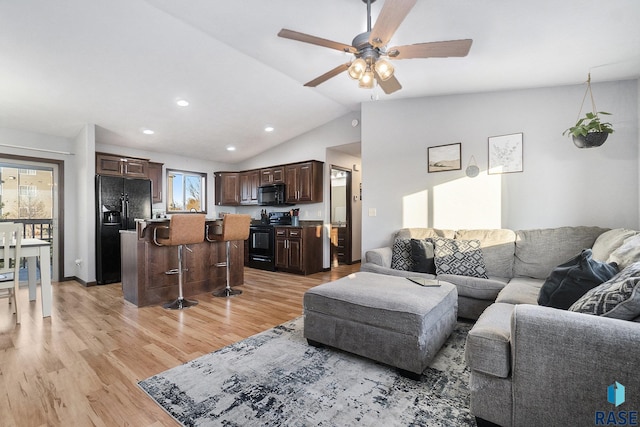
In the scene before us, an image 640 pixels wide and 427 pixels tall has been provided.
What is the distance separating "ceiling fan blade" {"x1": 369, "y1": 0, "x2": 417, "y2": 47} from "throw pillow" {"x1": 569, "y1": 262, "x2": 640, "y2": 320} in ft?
5.82

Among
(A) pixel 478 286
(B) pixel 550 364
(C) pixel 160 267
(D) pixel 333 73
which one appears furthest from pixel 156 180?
(B) pixel 550 364

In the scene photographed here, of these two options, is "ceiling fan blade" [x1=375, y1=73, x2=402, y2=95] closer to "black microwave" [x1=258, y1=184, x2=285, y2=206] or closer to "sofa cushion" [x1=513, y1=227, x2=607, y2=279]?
"sofa cushion" [x1=513, y1=227, x2=607, y2=279]

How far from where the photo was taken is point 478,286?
9.16ft

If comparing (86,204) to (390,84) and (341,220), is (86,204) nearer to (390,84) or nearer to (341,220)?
(390,84)

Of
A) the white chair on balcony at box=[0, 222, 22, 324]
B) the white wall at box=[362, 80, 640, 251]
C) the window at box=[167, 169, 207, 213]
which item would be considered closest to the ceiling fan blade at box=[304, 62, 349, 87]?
the white wall at box=[362, 80, 640, 251]

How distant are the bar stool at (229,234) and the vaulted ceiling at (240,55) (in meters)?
1.85

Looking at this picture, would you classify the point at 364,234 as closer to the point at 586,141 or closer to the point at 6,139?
the point at 586,141

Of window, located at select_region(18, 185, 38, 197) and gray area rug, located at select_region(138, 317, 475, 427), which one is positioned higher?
window, located at select_region(18, 185, 38, 197)

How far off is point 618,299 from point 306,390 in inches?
66.2

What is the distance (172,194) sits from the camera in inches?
250

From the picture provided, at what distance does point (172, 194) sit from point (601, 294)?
689 cm

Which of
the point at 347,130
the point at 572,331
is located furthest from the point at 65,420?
the point at 347,130

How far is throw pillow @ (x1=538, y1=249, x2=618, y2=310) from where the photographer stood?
64.7 inches

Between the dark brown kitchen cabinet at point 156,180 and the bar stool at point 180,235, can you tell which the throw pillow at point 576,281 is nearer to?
the bar stool at point 180,235
